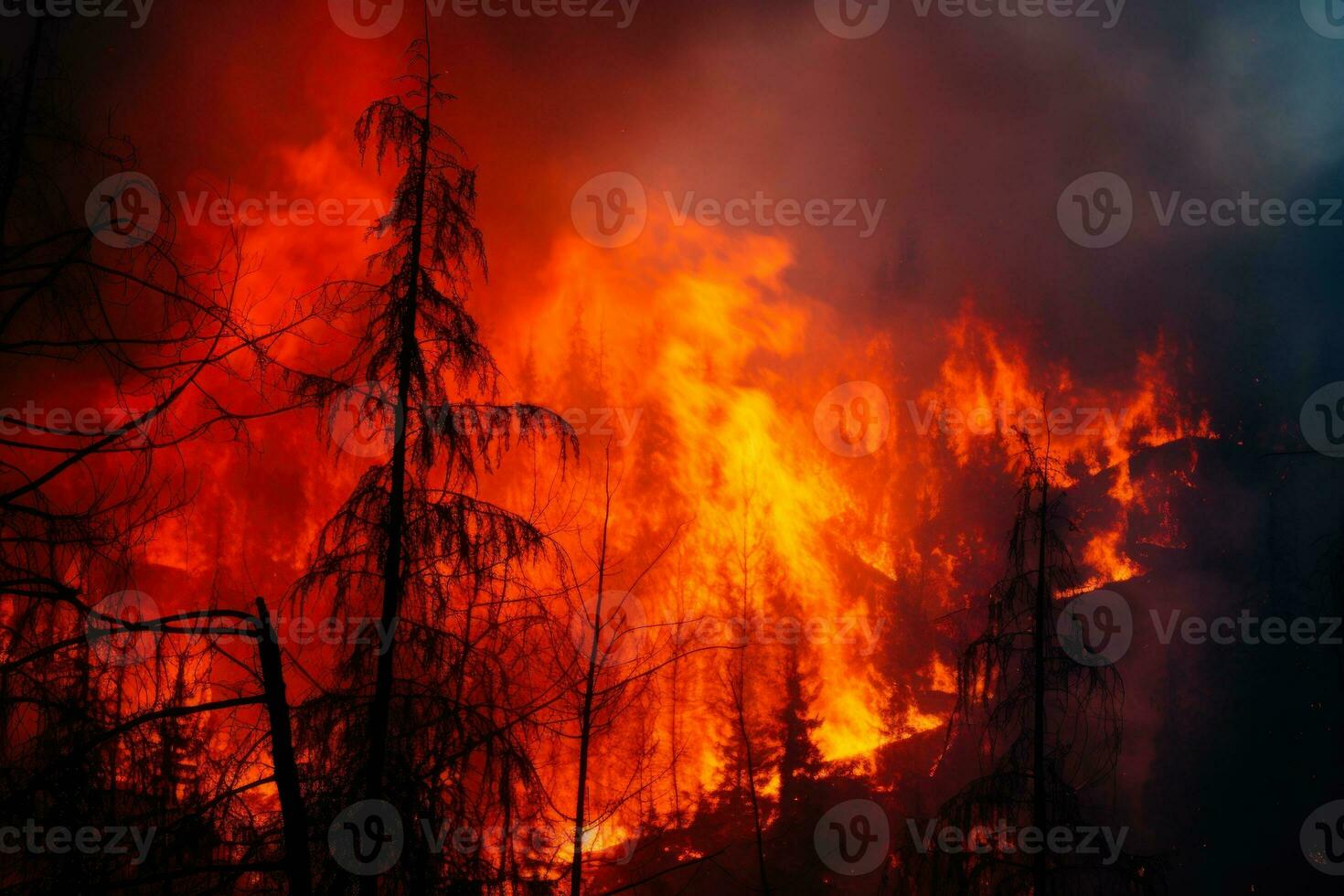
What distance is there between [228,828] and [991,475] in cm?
7984

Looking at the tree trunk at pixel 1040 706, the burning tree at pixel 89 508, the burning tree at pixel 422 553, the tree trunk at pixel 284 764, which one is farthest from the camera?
the tree trunk at pixel 1040 706

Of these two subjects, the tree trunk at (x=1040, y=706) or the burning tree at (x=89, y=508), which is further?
the tree trunk at (x=1040, y=706)

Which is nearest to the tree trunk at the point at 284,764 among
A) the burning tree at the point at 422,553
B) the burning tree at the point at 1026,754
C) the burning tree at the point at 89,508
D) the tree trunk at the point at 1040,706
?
the burning tree at the point at 89,508

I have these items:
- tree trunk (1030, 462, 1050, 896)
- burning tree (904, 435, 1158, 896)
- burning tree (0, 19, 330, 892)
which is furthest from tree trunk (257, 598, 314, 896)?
tree trunk (1030, 462, 1050, 896)

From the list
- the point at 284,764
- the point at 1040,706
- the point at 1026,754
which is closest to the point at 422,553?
the point at 284,764

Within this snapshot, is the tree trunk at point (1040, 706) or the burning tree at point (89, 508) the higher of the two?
the burning tree at point (89, 508)

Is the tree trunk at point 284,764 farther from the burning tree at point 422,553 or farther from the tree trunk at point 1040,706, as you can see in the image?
the tree trunk at point 1040,706

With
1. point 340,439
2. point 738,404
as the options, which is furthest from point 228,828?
point 738,404

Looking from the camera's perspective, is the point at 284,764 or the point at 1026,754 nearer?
the point at 284,764

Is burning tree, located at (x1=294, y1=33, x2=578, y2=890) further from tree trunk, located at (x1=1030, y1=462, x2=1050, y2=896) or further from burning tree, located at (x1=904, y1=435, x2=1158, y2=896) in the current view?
tree trunk, located at (x1=1030, y1=462, x2=1050, y2=896)

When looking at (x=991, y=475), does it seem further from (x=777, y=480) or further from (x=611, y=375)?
(x=611, y=375)

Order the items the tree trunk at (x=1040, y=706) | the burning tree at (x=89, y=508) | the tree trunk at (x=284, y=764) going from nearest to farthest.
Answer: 1. the burning tree at (x=89, y=508)
2. the tree trunk at (x=284, y=764)
3. the tree trunk at (x=1040, y=706)

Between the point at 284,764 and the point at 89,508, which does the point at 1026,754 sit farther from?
the point at 89,508

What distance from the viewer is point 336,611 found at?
305 inches
